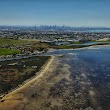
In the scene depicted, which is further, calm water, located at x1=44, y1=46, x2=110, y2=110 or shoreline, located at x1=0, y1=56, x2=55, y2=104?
shoreline, located at x1=0, y1=56, x2=55, y2=104

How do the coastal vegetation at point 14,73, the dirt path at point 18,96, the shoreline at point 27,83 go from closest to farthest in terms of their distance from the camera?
the dirt path at point 18,96 → the shoreline at point 27,83 → the coastal vegetation at point 14,73

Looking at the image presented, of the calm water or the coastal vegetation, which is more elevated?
the calm water

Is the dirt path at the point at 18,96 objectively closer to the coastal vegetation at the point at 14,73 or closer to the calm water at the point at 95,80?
the coastal vegetation at the point at 14,73

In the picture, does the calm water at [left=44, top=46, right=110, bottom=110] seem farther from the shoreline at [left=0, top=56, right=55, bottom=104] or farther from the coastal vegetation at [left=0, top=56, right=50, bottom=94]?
the coastal vegetation at [left=0, top=56, right=50, bottom=94]

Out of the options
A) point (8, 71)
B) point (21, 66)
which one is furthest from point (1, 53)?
point (8, 71)

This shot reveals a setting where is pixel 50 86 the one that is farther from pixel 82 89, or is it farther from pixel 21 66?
pixel 21 66

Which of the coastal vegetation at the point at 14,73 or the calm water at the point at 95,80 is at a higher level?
the calm water at the point at 95,80

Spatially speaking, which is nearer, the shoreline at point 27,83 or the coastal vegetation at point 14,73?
the shoreline at point 27,83

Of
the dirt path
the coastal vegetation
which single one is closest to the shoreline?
the dirt path

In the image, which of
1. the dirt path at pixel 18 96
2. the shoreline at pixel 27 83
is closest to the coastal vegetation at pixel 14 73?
the shoreline at pixel 27 83

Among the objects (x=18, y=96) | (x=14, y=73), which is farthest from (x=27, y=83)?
(x=14, y=73)

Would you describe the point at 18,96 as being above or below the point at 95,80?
below

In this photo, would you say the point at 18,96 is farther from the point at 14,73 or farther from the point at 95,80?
the point at 14,73
